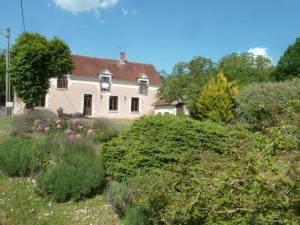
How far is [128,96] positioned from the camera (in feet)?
125

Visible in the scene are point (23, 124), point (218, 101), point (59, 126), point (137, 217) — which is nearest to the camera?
point (137, 217)

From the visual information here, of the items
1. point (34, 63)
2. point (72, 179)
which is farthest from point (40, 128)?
point (34, 63)

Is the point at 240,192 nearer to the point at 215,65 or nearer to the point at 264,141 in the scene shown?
the point at 264,141

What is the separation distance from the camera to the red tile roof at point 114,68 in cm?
3600

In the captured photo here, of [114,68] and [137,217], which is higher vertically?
[114,68]

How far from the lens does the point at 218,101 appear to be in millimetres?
19562

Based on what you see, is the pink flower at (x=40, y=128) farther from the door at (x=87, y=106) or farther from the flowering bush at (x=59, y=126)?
the door at (x=87, y=106)

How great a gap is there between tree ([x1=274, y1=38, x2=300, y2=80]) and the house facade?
14.3 m

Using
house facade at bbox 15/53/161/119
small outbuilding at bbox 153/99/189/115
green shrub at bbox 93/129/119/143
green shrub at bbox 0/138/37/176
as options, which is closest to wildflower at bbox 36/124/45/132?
green shrub at bbox 93/129/119/143

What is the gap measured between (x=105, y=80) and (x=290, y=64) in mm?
17951

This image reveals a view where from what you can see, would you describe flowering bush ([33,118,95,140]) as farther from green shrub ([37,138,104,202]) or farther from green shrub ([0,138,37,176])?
green shrub ([37,138,104,202])

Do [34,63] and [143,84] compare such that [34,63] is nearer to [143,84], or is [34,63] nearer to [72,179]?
[72,179]

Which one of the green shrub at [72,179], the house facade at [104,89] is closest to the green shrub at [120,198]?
the green shrub at [72,179]

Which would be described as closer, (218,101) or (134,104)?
(218,101)
